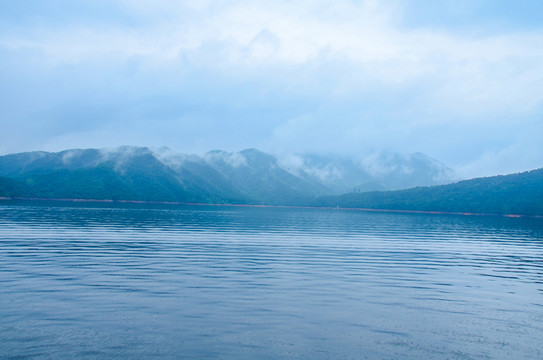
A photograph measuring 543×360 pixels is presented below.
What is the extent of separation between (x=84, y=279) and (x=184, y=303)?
359 inches

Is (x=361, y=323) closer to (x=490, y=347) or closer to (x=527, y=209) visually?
(x=490, y=347)

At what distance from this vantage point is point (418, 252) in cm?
5028

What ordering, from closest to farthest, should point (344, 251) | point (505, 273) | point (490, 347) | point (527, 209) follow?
point (490, 347) → point (505, 273) → point (344, 251) → point (527, 209)

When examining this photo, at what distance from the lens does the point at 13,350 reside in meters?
15.1

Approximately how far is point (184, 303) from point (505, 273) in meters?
29.0

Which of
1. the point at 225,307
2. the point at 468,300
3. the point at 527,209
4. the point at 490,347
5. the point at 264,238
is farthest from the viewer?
the point at 527,209

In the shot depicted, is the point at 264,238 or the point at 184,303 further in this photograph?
the point at 264,238

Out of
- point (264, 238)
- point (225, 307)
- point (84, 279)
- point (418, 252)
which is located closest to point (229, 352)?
point (225, 307)

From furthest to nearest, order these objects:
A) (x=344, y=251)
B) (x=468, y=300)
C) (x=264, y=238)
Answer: (x=264, y=238)
(x=344, y=251)
(x=468, y=300)

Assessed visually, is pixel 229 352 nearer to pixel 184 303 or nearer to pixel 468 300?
pixel 184 303

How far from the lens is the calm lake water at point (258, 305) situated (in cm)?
1648

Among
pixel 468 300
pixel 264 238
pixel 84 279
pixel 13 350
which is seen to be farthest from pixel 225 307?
pixel 264 238

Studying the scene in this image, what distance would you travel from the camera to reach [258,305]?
2250cm

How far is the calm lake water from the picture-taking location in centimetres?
1648
